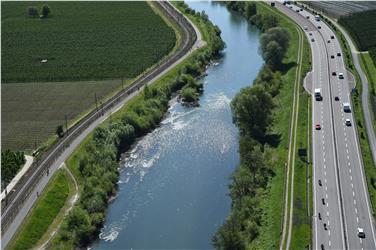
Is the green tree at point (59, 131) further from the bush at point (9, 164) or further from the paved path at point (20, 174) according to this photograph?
the bush at point (9, 164)

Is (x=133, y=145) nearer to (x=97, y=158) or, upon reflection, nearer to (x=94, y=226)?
(x=97, y=158)

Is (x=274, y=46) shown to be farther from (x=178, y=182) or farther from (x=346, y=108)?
(x=178, y=182)

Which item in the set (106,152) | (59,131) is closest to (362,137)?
(106,152)

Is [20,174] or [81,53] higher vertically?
[81,53]

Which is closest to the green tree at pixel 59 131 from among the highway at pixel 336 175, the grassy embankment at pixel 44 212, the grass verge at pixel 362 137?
the grassy embankment at pixel 44 212

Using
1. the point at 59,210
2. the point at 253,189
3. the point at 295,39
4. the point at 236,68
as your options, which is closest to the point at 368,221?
the point at 253,189

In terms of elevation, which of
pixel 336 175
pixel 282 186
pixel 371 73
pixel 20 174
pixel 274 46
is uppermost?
pixel 274 46

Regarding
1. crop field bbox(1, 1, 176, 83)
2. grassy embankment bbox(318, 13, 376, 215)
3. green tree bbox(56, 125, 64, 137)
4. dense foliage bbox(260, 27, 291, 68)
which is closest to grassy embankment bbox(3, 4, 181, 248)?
green tree bbox(56, 125, 64, 137)
